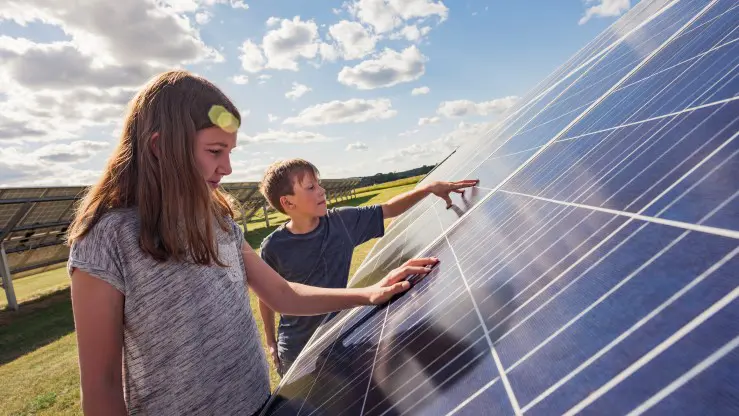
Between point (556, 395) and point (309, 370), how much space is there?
1.93m

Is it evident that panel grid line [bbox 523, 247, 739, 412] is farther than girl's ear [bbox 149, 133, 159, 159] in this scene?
No

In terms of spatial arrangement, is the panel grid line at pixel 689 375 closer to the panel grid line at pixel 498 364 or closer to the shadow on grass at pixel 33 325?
the panel grid line at pixel 498 364

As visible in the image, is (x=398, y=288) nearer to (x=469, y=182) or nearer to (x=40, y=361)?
(x=469, y=182)

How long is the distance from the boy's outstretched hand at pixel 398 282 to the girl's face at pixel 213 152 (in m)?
1.19

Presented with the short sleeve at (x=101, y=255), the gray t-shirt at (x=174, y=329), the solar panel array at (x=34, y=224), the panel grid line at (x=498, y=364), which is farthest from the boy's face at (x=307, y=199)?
the solar panel array at (x=34, y=224)

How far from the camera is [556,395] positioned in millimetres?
830

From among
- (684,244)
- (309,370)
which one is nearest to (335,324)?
(309,370)

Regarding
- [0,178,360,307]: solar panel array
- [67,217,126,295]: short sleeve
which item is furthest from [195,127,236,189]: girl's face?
[0,178,360,307]: solar panel array

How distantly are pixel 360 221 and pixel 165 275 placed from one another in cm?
280

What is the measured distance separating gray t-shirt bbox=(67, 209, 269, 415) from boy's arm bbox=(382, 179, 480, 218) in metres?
2.51

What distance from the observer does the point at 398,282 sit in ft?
8.63

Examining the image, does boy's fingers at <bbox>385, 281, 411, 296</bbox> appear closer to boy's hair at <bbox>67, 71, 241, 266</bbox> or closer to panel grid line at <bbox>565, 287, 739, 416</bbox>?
boy's hair at <bbox>67, 71, 241, 266</bbox>

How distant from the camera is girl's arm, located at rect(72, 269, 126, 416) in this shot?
5.58ft

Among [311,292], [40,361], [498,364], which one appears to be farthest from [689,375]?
[40,361]
